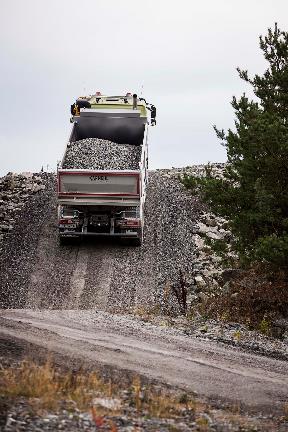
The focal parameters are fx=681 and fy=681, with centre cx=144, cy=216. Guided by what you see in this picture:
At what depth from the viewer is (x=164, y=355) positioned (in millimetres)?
12070

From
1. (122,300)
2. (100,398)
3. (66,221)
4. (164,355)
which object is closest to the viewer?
(100,398)

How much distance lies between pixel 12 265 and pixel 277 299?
9007mm

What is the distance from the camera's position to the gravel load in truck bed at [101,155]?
2228 cm

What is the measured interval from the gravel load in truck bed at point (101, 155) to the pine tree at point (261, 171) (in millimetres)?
5475

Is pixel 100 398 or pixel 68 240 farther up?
pixel 68 240

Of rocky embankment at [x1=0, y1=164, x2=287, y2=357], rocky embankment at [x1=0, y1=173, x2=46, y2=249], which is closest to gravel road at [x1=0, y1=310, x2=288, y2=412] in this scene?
rocky embankment at [x1=0, y1=164, x2=287, y2=357]

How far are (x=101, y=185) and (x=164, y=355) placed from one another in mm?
10224

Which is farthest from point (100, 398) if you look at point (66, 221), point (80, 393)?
point (66, 221)

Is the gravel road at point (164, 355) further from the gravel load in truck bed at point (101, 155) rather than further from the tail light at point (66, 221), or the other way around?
the gravel load in truck bed at point (101, 155)

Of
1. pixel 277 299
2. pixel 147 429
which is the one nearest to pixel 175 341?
pixel 277 299

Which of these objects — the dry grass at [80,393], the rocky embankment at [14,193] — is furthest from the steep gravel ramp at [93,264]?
the dry grass at [80,393]

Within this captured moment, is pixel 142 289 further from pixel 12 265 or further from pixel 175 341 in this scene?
pixel 175 341

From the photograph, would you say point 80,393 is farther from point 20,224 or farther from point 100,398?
point 20,224

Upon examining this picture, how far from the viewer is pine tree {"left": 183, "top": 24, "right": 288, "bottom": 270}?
596 inches
